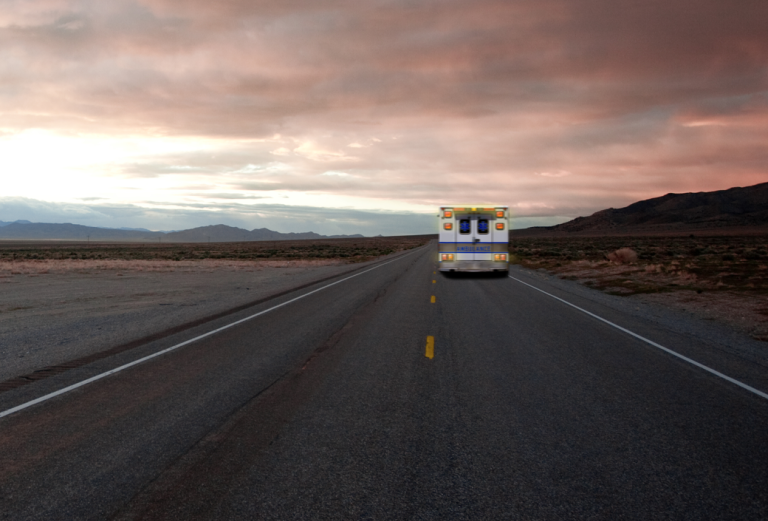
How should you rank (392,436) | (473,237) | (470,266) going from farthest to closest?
(470,266) < (473,237) < (392,436)

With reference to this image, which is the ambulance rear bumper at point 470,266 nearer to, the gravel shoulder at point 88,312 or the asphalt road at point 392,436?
the gravel shoulder at point 88,312

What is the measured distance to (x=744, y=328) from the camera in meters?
12.0

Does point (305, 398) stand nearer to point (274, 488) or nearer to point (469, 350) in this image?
point (274, 488)

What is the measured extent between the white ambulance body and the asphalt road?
49.5ft

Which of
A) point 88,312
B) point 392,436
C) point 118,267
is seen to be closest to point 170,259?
point 118,267

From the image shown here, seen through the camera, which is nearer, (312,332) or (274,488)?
(274,488)

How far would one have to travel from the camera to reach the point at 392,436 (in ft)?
16.5

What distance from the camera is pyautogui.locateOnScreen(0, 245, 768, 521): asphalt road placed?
12.5ft

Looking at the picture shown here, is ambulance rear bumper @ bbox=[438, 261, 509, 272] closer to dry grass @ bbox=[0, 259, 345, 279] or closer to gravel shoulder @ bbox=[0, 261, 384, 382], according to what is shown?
gravel shoulder @ bbox=[0, 261, 384, 382]

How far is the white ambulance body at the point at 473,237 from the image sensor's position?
24.1 metres

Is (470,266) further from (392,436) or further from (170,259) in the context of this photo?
(170,259)

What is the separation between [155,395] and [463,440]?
3763 mm

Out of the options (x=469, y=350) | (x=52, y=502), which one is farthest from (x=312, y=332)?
(x=52, y=502)

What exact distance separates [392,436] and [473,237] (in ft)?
66.1
